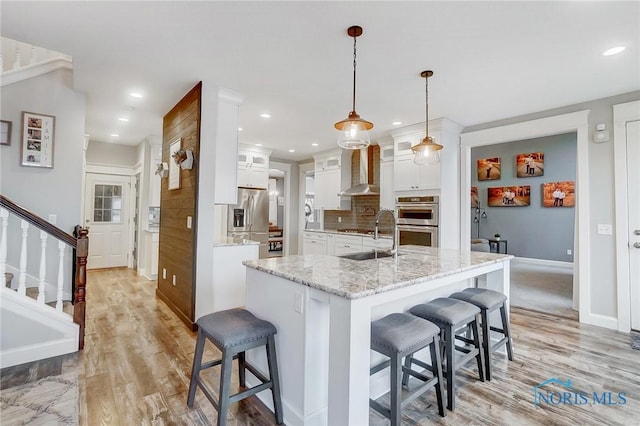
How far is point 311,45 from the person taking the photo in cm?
248

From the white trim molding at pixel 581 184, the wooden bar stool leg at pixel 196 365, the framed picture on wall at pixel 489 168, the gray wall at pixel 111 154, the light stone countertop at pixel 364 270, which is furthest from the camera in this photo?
the framed picture on wall at pixel 489 168

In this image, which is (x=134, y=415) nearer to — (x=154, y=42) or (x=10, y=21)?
(x=154, y=42)

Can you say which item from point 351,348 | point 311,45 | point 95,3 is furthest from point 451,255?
point 95,3

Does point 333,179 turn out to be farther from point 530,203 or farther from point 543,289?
point 530,203

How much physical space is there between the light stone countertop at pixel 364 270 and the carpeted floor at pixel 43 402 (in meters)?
1.39

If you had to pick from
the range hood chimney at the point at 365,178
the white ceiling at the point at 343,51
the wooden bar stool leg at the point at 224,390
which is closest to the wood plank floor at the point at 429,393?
the wooden bar stool leg at the point at 224,390

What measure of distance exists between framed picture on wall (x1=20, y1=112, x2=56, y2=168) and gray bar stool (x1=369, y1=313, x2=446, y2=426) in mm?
4126

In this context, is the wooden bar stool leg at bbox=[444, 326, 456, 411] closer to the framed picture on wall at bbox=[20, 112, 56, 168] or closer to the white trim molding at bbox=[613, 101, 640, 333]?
the white trim molding at bbox=[613, 101, 640, 333]

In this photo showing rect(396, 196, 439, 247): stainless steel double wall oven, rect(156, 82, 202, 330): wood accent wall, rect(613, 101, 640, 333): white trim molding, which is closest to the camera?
rect(156, 82, 202, 330): wood accent wall

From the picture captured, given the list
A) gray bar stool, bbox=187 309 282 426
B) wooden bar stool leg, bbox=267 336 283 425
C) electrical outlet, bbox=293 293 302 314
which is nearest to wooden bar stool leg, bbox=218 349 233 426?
gray bar stool, bbox=187 309 282 426

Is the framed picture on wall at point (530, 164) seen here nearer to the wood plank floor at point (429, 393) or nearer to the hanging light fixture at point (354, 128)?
the wood plank floor at point (429, 393)

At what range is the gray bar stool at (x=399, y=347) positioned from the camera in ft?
5.39

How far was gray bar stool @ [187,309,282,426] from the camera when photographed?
1.66 meters

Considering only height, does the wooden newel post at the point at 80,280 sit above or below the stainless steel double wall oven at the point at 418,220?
below
